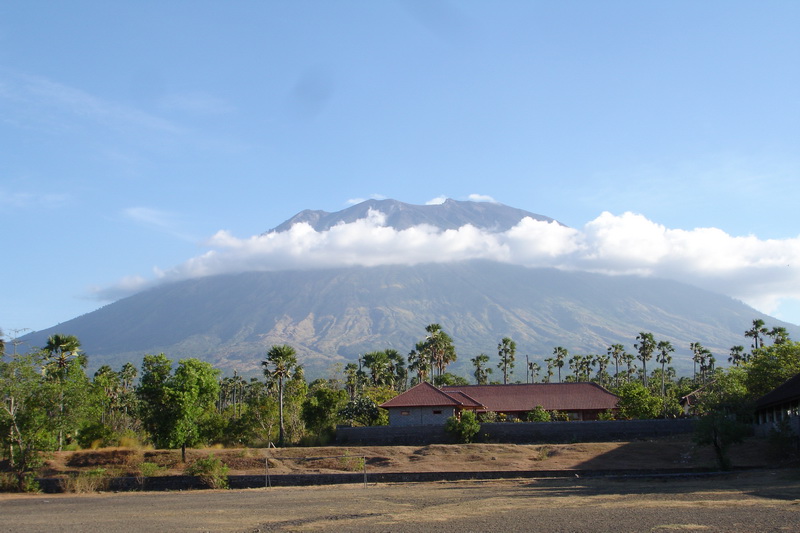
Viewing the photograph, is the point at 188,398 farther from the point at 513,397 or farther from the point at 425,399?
the point at 513,397

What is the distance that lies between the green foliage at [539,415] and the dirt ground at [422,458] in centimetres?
771

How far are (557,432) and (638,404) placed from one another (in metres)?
8.10

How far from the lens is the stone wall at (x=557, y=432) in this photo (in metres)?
46.4

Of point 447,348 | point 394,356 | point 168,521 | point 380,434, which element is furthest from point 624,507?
point 394,356

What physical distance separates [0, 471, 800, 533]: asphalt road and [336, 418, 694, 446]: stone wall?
43.6 ft

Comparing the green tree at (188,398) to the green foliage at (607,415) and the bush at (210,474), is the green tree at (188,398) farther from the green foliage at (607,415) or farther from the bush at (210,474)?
the green foliage at (607,415)

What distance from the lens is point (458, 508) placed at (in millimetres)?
24219

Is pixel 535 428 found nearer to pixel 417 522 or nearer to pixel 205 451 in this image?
pixel 205 451

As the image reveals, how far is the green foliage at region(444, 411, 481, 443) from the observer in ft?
154

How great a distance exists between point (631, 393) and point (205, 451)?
98.2 feet

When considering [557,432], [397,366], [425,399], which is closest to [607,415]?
[557,432]

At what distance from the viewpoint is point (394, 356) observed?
3270 inches

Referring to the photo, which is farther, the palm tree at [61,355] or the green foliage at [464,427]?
the palm tree at [61,355]

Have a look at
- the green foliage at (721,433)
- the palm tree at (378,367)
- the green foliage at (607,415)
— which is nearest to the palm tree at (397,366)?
the palm tree at (378,367)
